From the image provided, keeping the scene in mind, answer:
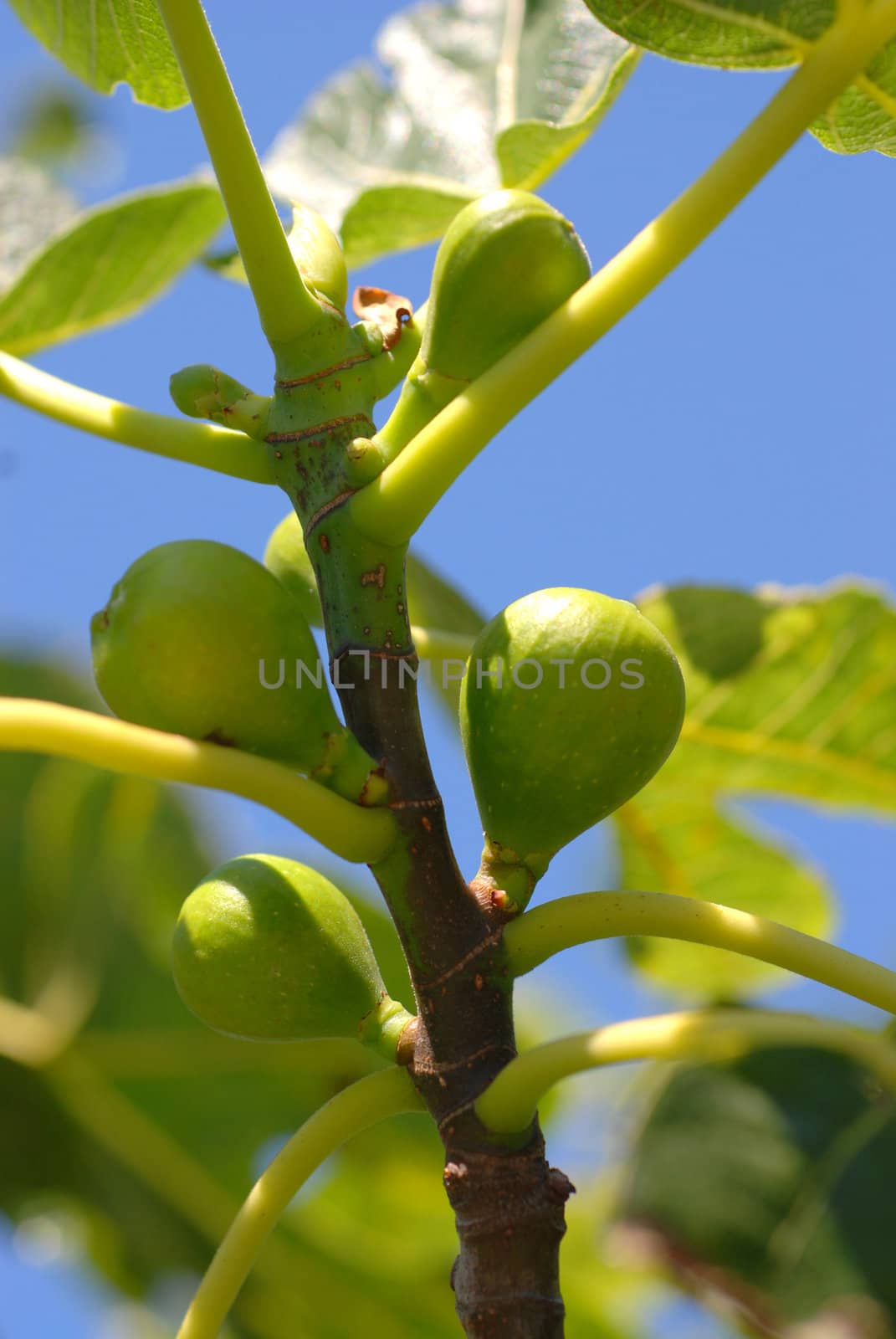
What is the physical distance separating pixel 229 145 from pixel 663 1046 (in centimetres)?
73

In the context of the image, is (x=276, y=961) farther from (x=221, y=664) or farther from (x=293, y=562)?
(x=293, y=562)

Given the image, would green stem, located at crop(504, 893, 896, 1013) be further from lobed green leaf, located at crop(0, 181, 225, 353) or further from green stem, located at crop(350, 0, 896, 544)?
lobed green leaf, located at crop(0, 181, 225, 353)

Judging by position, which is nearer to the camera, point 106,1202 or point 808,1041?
point 808,1041

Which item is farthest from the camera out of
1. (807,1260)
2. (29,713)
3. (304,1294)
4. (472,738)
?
(304,1294)

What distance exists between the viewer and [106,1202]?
2.47 meters

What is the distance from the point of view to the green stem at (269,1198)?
1.10m

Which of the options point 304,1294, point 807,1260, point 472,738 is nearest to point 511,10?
point 472,738

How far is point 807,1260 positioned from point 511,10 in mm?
1648

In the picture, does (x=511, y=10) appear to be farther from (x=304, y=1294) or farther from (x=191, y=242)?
(x=304, y=1294)

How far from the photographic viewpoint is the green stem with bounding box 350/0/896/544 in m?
1.08

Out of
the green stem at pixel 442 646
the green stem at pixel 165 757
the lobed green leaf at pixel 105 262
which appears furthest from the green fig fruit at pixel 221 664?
the lobed green leaf at pixel 105 262

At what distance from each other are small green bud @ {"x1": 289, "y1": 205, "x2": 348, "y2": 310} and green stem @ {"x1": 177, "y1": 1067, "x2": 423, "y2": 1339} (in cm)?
66

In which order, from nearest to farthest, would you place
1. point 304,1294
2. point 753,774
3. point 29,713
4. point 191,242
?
point 29,713 → point 191,242 → point 753,774 → point 304,1294

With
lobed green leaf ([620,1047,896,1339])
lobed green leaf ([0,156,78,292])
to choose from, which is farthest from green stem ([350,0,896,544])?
lobed green leaf ([0,156,78,292])
